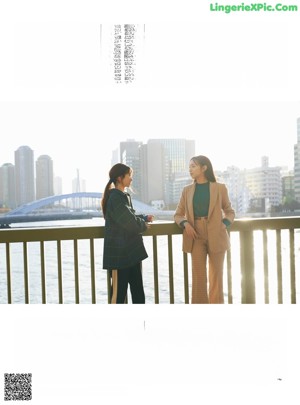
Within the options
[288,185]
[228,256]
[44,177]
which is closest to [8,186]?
[44,177]

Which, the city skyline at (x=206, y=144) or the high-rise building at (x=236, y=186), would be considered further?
the high-rise building at (x=236, y=186)

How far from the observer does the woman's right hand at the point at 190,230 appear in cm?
275

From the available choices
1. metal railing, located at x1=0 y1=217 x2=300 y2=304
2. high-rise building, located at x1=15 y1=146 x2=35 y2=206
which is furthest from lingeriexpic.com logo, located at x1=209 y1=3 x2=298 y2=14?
metal railing, located at x1=0 y1=217 x2=300 y2=304

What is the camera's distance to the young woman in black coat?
2.61m

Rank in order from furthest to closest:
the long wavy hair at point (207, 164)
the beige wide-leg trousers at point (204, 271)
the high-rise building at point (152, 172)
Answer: the beige wide-leg trousers at point (204, 271) → the long wavy hair at point (207, 164) → the high-rise building at point (152, 172)

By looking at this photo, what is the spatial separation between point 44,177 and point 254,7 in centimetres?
133

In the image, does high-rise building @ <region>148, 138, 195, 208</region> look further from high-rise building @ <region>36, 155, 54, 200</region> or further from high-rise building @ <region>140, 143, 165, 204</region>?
high-rise building @ <region>36, 155, 54, 200</region>

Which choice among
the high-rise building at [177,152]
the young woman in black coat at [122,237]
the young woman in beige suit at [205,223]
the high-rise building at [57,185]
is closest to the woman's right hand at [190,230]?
the young woman in beige suit at [205,223]

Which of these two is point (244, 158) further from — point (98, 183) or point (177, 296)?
point (177, 296)

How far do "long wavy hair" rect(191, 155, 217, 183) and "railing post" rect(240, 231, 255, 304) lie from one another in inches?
17.8
